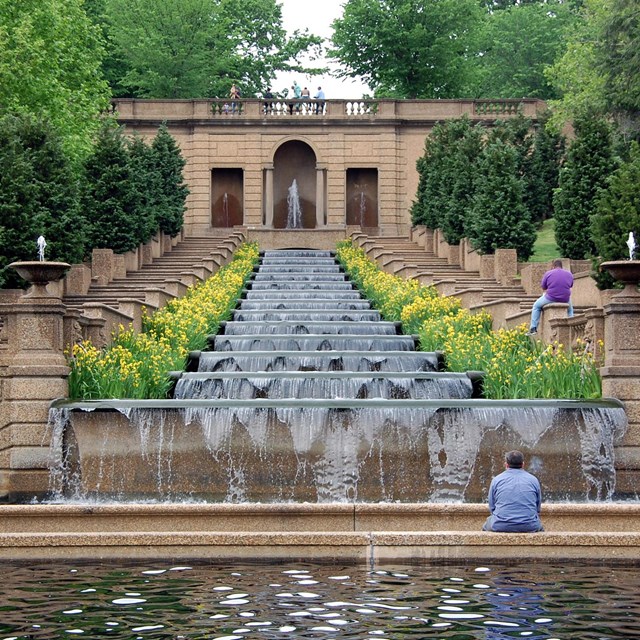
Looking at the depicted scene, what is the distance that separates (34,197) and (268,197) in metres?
30.2

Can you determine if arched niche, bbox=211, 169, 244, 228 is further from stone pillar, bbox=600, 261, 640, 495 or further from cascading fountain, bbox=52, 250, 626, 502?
cascading fountain, bbox=52, 250, 626, 502

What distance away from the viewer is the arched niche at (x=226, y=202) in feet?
210

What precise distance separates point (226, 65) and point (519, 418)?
55.8 meters

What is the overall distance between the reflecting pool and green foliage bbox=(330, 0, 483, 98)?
59.5 metres

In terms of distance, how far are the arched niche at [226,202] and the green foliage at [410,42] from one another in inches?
486

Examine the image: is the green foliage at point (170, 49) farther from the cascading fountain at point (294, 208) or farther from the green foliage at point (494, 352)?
the green foliage at point (494, 352)

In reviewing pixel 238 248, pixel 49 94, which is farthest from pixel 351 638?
pixel 238 248

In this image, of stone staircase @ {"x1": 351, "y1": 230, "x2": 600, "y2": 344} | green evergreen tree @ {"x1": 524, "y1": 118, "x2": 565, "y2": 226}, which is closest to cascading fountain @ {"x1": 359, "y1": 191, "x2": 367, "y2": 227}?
stone staircase @ {"x1": 351, "y1": 230, "x2": 600, "y2": 344}

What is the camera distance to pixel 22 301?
866 inches

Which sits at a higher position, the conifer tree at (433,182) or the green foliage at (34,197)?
the conifer tree at (433,182)

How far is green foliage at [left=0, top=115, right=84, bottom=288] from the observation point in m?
33.0

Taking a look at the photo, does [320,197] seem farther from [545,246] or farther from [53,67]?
[53,67]

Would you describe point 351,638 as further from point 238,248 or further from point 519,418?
point 238,248

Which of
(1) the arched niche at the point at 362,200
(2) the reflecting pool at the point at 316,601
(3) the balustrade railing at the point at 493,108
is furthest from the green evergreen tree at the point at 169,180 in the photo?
(2) the reflecting pool at the point at 316,601
